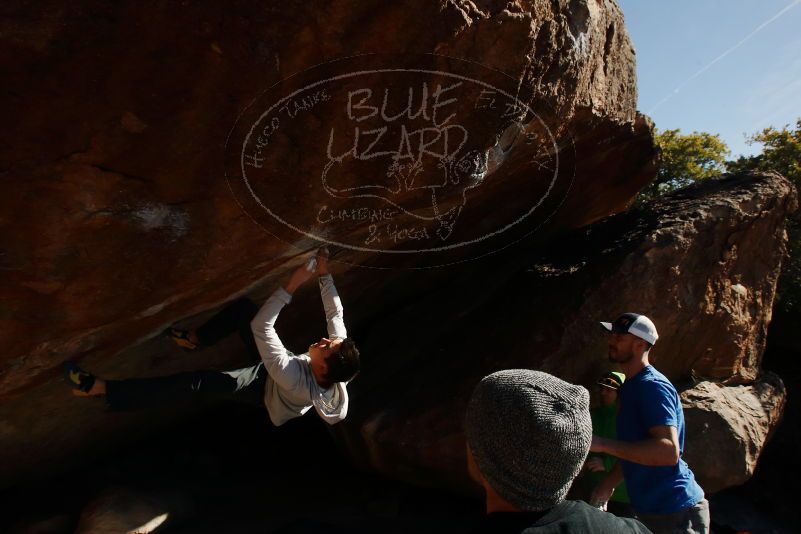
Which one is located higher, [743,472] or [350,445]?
[350,445]

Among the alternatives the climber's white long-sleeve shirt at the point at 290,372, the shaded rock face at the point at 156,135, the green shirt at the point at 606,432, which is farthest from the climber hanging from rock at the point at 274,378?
the green shirt at the point at 606,432

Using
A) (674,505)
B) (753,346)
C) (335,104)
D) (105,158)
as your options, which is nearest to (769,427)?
(753,346)

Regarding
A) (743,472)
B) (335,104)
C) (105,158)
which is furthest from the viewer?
(743,472)

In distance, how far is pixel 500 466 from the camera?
4.82 feet

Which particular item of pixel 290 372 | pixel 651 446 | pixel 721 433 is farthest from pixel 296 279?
pixel 721 433

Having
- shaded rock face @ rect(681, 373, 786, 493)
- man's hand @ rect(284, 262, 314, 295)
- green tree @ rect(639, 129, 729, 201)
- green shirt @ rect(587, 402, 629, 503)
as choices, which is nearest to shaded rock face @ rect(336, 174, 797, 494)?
shaded rock face @ rect(681, 373, 786, 493)

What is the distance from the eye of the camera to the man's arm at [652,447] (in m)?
2.83

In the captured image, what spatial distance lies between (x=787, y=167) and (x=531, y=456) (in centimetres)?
1113

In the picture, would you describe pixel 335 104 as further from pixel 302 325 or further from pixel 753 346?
pixel 753 346

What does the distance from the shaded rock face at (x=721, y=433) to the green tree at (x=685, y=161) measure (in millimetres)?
7569

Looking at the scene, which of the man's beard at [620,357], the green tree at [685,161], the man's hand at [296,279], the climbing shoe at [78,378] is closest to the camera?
the man's beard at [620,357]

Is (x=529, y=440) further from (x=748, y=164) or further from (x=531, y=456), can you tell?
(x=748, y=164)

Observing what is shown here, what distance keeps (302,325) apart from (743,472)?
3967mm

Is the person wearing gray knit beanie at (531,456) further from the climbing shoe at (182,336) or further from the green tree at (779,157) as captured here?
the green tree at (779,157)
